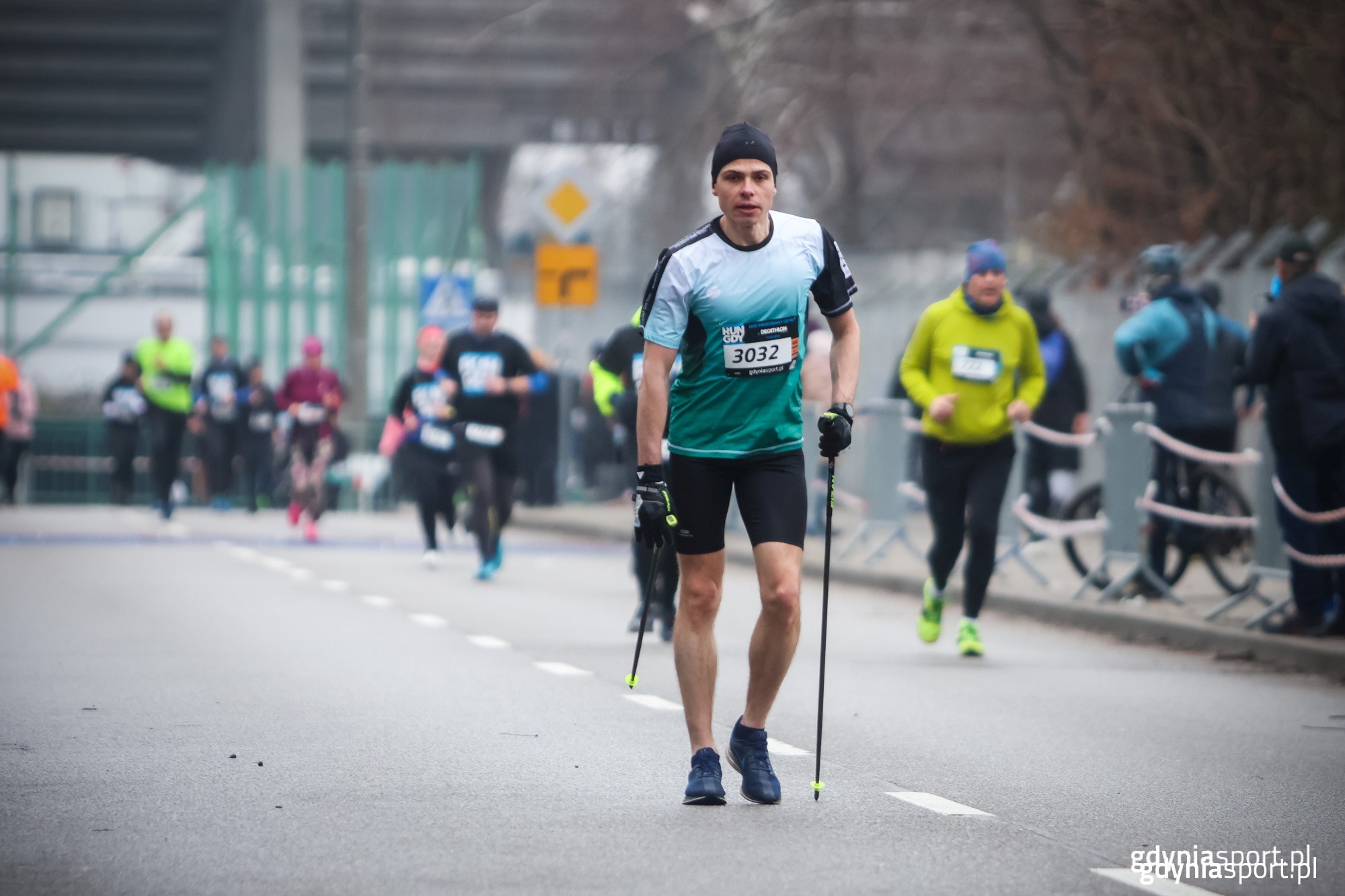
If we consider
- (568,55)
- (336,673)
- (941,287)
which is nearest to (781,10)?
(941,287)

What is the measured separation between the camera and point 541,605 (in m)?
15.0

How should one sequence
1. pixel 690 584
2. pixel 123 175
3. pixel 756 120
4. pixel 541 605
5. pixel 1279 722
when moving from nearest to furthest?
pixel 690 584 → pixel 1279 722 → pixel 541 605 → pixel 756 120 → pixel 123 175

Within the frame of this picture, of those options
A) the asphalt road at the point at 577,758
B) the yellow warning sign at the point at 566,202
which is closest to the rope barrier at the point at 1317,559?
the asphalt road at the point at 577,758

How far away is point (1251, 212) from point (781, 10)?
7.64 metres

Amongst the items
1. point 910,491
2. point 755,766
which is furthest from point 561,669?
point 910,491

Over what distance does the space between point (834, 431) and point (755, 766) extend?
1.05 m

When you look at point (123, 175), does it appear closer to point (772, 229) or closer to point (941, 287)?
point (941, 287)

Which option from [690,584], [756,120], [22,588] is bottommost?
[22,588]

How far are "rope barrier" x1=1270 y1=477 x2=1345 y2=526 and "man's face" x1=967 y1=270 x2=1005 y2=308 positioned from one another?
182 cm

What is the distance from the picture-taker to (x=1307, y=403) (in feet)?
39.7

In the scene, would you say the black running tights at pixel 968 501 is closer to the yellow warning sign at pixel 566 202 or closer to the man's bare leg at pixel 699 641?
the man's bare leg at pixel 699 641

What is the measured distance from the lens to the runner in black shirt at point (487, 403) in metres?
16.9

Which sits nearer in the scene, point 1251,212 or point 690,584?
point 690,584

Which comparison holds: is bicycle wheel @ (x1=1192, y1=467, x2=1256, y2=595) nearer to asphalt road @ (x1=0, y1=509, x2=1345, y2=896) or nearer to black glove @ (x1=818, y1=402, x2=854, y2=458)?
asphalt road @ (x1=0, y1=509, x2=1345, y2=896)
